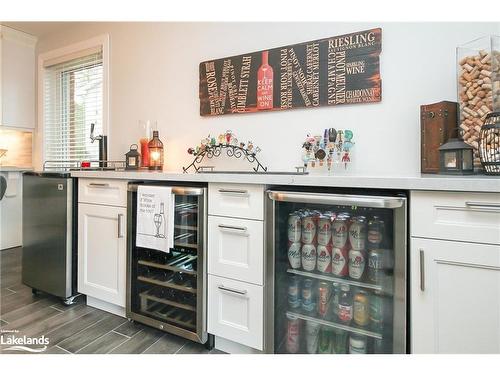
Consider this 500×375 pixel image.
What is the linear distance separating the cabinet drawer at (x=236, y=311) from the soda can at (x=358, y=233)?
0.48 m

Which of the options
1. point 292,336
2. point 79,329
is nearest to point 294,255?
point 292,336

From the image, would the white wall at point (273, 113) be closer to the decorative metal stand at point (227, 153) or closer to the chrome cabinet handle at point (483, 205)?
the decorative metal stand at point (227, 153)

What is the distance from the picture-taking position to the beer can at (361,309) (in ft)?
4.00

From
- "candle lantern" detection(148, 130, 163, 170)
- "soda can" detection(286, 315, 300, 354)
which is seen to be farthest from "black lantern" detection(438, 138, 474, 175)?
"candle lantern" detection(148, 130, 163, 170)

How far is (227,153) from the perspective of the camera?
206 cm

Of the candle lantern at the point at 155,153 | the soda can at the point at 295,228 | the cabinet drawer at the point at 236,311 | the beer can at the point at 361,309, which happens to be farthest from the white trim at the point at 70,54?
the beer can at the point at 361,309

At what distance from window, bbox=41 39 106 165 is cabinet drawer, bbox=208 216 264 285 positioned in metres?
1.93

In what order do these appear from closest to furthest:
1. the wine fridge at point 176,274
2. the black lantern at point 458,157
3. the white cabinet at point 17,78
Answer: the black lantern at point 458,157
the wine fridge at point 176,274
the white cabinet at point 17,78

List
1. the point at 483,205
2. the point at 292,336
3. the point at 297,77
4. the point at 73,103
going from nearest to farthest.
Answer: the point at 483,205
the point at 292,336
the point at 297,77
the point at 73,103

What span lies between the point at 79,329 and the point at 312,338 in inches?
54.0

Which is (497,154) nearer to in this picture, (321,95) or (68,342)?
(321,95)

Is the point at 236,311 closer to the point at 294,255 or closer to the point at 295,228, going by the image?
the point at 294,255

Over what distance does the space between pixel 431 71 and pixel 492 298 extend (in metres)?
1.15
